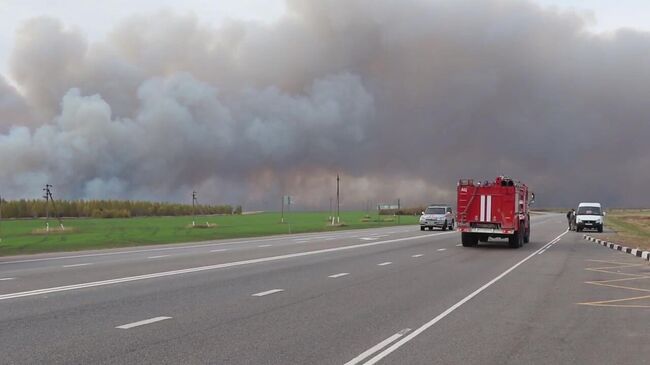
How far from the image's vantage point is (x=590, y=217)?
167 ft

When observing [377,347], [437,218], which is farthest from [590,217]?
[377,347]

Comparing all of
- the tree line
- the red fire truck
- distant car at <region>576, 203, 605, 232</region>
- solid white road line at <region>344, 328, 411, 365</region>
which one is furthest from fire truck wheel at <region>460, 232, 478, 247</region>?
the tree line

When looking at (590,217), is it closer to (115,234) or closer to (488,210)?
(488,210)

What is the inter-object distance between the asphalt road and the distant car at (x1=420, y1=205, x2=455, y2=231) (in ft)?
116

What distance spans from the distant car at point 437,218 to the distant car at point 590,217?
10.4m

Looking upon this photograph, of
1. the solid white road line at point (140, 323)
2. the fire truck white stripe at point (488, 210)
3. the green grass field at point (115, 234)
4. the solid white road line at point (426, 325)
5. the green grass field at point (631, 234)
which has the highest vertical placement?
the fire truck white stripe at point (488, 210)

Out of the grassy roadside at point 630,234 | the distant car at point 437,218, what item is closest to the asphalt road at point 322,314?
the grassy roadside at point 630,234

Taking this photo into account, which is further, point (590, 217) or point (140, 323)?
point (590, 217)

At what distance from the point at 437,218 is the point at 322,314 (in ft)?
149

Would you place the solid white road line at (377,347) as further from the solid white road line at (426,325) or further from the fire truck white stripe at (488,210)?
the fire truck white stripe at (488,210)

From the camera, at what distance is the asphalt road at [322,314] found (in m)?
7.61

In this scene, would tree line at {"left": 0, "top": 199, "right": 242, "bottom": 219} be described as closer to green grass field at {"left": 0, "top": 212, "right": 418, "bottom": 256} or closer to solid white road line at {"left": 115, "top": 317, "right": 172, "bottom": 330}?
green grass field at {"left": 0, "top": 212, "right": 418, "bottom": 256}

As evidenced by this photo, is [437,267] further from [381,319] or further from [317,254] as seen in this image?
[381,319]

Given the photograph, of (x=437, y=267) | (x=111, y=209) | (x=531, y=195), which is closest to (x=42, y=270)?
(x=437, y=267)
